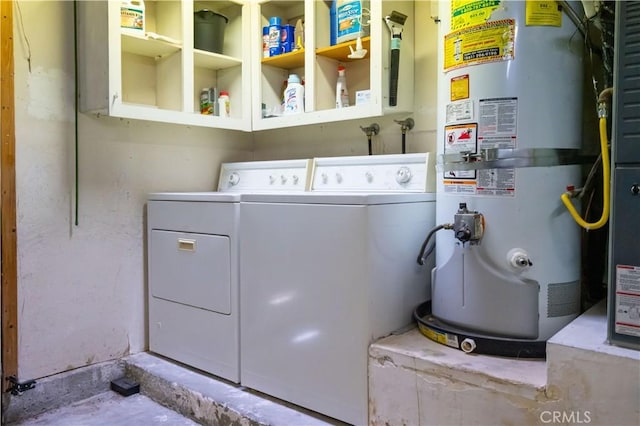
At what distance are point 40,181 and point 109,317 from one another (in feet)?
2.38

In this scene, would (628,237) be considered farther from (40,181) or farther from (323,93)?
(40,181)

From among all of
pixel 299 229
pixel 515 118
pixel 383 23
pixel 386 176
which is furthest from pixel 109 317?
pixel 515 118

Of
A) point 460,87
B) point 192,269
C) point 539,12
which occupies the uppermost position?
point 539,12

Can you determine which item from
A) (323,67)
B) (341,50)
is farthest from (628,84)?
(323,67)

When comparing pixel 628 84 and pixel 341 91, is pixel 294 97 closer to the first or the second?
pixel 341 91

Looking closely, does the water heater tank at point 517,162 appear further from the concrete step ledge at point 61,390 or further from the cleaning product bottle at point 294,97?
the concrete step ledge at point 61,390

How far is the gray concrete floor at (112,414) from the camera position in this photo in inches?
82.6

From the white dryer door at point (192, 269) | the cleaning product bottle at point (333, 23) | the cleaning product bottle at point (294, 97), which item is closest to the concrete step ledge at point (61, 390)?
the white dryer door at point (192, 269)

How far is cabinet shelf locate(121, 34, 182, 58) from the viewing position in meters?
2.28

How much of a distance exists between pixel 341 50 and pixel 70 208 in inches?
57.0

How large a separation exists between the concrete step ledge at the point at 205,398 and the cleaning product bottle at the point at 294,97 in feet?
4.40

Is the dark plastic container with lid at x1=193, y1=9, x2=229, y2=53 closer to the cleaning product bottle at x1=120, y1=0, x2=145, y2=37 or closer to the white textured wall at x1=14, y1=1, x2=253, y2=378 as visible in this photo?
the cleaning product bottle at x1=120, y1=0, x2=145, y2=37

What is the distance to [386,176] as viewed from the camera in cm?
217

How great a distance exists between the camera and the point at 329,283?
1760 mm
